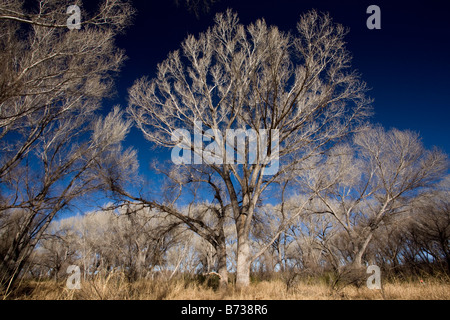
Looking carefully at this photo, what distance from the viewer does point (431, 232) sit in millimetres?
15188

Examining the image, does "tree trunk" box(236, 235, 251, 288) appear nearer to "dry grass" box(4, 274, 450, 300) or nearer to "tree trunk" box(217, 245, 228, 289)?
"dry grass" box(4, 274, 450, 300)

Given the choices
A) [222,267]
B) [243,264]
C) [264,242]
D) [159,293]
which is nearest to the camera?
[159,293]

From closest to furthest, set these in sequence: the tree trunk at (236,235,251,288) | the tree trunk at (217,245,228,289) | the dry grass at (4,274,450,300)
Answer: the dry grass at (4,274,450,300)
the tree trunk at (236,235,251,288)
the tree trunk at (217,245,228,289)

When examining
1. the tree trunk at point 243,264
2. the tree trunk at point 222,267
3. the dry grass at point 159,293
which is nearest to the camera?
the dry grass at point 159,293

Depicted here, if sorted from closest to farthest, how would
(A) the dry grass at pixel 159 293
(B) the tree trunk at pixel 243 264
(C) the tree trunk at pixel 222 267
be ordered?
(A) the dry grass at pixel 159 293 → (B) the tree trunk at pixel 243 264 → (C) the tree trunk at pixel 222 267

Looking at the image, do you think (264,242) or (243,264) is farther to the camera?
(264,242)

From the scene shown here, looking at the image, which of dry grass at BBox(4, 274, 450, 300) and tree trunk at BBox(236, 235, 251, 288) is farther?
tree trunk at BBox(236, 235, 251, 288)

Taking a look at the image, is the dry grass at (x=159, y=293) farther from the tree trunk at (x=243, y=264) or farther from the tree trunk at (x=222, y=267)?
the tree trunk at (x=222, y=267)

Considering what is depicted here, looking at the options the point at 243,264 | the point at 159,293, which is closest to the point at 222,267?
the point at 243,264

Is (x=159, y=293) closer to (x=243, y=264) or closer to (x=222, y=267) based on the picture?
(x=243, y=264)

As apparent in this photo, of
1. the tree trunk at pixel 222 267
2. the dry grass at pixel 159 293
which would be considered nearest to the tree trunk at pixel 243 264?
the dry grass at pixel 159 293

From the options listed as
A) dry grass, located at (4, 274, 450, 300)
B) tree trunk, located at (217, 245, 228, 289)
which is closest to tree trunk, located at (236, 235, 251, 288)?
dry grass, located at (4, 274, 450, 300)

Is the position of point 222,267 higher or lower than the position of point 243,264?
lower
